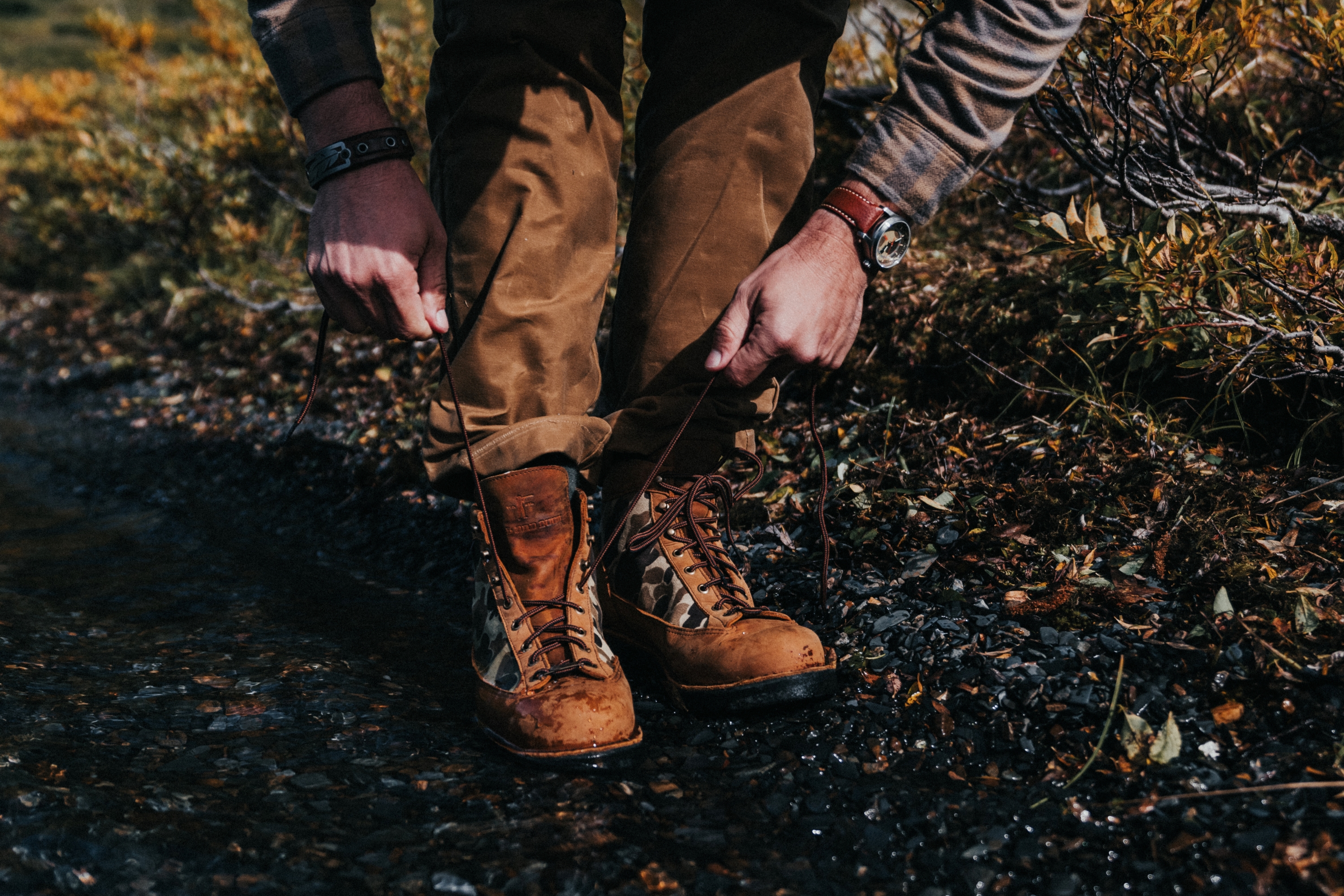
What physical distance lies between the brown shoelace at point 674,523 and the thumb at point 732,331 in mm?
85

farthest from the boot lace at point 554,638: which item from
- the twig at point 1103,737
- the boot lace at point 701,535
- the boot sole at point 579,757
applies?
the twig at point 1103,737

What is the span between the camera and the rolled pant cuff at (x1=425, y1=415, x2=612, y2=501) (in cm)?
178

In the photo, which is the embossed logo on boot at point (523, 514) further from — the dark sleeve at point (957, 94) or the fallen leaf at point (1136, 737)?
the fallen leaf at point (1136, 737)

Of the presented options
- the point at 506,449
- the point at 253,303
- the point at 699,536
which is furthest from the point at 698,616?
the point at 253,303

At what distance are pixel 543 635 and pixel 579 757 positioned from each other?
278mm

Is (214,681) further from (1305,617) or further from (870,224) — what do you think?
(1305,617)

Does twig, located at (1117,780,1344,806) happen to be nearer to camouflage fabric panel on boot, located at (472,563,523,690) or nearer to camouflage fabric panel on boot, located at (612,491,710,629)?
camouflage fabric panel on boot, located at (612,491,710,629)

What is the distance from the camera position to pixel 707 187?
197 cm

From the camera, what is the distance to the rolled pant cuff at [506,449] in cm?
178

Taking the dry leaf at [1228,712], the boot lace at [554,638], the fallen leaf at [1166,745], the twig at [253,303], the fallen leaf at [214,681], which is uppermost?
the fallen leaf at [1166,745]

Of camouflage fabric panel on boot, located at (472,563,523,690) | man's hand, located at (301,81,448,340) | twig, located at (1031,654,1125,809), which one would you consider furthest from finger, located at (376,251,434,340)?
twig, located at (1031,654,1125,809)

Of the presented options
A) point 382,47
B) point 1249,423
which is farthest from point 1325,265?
point 382,47

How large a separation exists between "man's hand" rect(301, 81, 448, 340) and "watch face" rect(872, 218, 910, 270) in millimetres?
888

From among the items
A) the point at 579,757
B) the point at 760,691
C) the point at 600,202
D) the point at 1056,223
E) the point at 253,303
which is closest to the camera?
the point at 579,757
